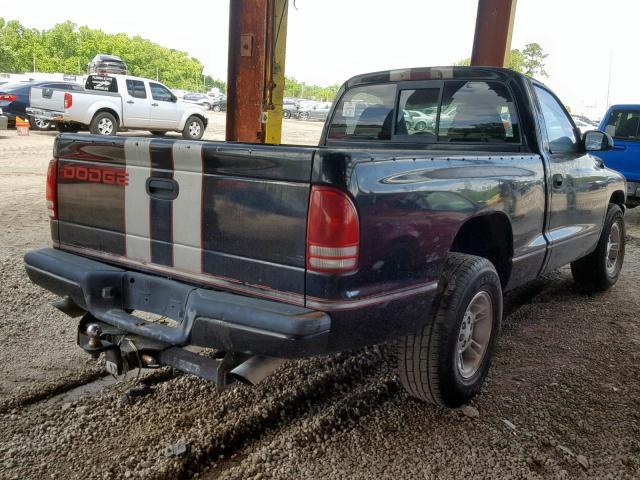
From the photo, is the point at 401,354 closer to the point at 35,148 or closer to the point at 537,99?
the point at 537,99

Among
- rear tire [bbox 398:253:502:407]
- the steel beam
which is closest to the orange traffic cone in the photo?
the steel beam

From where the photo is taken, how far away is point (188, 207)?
249 cm

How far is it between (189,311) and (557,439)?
1.88 metres

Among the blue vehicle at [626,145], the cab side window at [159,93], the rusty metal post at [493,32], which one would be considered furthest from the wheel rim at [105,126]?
the blue vehicle at [626,145]

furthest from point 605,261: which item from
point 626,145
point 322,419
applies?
point 626,145

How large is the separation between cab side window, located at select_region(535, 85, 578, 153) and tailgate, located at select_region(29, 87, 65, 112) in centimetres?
1390

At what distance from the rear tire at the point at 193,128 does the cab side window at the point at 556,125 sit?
47.7 ft

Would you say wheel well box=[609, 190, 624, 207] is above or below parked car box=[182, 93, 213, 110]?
below

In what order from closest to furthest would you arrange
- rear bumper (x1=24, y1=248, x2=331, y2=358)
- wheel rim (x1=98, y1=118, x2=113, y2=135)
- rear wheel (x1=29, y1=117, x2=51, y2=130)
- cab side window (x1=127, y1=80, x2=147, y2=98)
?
1. rear bumper (x1=24, y1=248, x2=331, y2=358)
2. wheel rim (x1=98, y1=118, x2=113, y2=135)
3. cab side window (x1=127, y1=80, x2=147, y2=98)
4. rear wheel (x1=29, y1=117, x2=51, y2=130)

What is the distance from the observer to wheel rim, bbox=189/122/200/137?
17.7 meters

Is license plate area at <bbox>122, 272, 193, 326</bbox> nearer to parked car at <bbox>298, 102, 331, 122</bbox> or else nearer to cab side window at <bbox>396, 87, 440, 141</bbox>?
cab side window at <bbox>396, 87, 440, 141</bbox>

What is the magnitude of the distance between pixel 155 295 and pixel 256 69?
4074 millimetres

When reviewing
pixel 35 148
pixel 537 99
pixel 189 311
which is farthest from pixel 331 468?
pixel 35 148

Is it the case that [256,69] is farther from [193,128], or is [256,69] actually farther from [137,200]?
[193,128]
